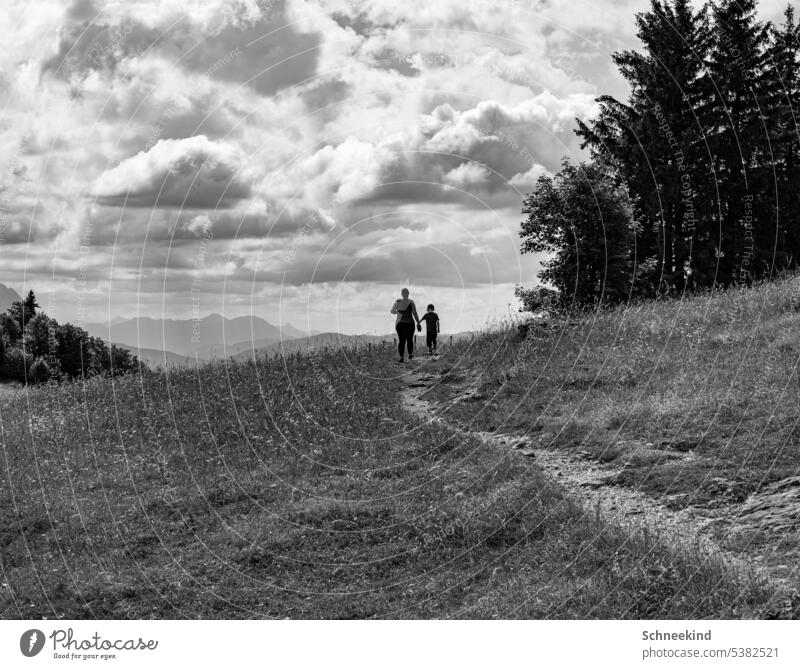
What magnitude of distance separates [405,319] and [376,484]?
38.3 ft

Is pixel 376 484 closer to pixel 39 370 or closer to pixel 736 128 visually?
pixel 736 128

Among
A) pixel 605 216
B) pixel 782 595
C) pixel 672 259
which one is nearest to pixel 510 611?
pixel 782 595

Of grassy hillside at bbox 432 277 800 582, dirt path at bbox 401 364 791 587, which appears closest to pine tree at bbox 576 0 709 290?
grassy hillside at bbox 432 277 800 582

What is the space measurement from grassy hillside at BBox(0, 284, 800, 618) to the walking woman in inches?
47.8

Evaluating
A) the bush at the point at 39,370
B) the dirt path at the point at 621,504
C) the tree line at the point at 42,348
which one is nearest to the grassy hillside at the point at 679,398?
the dirt path at the point at 621,504

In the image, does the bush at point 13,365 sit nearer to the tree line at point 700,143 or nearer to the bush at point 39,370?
the bush at point 39,370

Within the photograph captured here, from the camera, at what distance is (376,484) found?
15617mm

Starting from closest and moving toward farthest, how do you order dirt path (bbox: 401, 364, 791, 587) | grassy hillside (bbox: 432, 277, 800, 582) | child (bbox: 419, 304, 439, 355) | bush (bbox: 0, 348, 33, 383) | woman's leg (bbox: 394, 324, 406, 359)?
1. dirt path (bbox: 401, 364, 791, 587)
2. grassy hillside (bbox: 432, 277, 800, 582)
3. woman's leg (bbox: 394, 324, 406, 359)
4. child (bbox: 419, 304, 439, 355)
5. bush (bbox: 0, 348, 33, 383)

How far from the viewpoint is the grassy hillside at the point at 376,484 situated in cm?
1087

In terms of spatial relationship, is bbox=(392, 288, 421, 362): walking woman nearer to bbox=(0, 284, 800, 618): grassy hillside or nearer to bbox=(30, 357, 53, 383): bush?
bbox=(0, 284, 800, 618): grassy hillside

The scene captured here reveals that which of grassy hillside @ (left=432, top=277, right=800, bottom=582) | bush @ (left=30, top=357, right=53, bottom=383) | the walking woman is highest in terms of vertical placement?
the walking woman

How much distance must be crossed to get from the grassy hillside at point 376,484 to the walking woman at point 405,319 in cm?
121

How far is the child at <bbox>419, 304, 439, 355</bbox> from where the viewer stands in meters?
28.2

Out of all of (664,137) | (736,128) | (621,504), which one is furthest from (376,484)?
(736,128)
